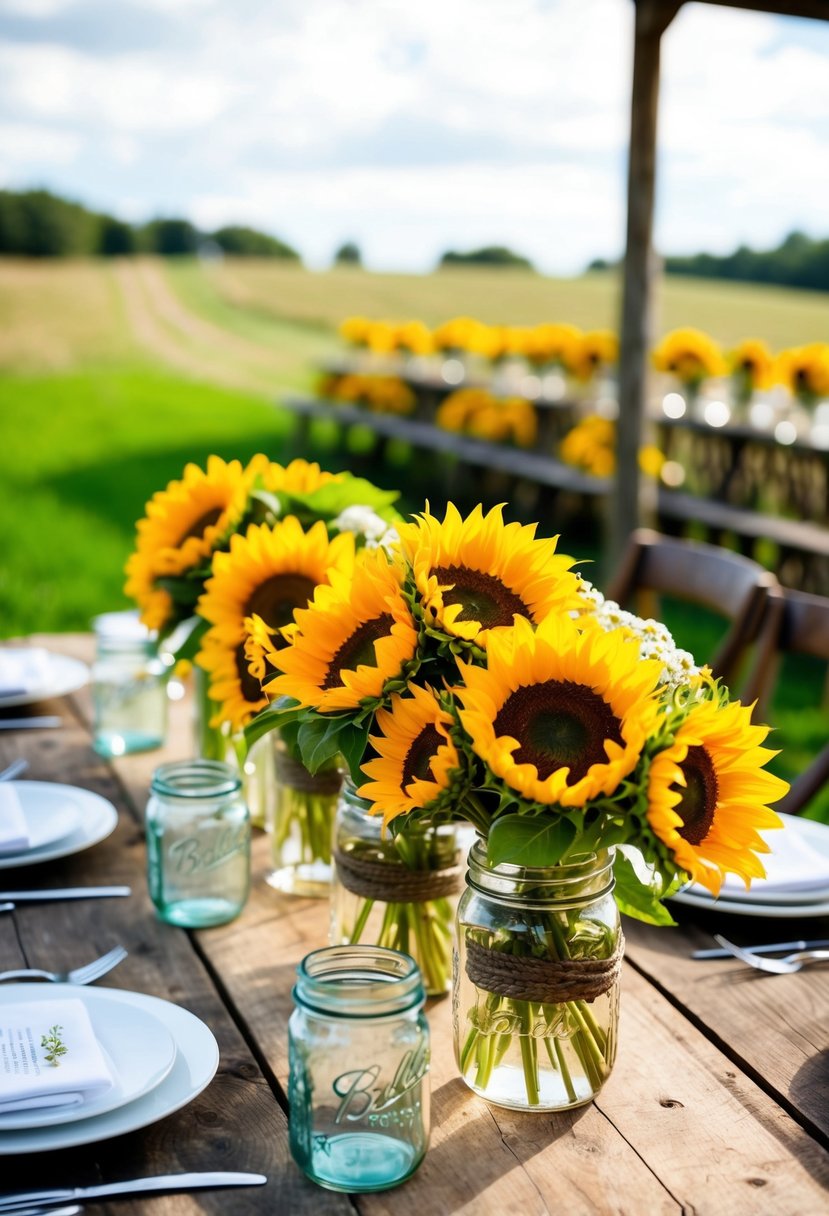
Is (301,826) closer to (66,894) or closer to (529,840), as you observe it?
(66,894)

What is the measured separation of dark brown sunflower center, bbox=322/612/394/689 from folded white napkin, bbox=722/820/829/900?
487 mm

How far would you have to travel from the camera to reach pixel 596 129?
20141 millimetres

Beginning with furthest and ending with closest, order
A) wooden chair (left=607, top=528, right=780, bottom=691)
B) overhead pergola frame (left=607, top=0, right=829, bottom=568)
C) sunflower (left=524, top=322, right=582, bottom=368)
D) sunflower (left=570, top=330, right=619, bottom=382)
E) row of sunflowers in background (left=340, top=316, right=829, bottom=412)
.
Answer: sunflower (left=524, top=322, right=582, bottom=368), sunflower (left=570, top=330, right=619, bottom=382), row of sunflowers in background (left=340, top=316, right=829, bottom=412), overhead pergola frame (left=607, top=0, right=829, bottom=568), wooden chair (left=607, top=528, right=780, bottom=691)

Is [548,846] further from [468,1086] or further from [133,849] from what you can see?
[133,849]

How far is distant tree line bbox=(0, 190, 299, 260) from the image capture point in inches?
818

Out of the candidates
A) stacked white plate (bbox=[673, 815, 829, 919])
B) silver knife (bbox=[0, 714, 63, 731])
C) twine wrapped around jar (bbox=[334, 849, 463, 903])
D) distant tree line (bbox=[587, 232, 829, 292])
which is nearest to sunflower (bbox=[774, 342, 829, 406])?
distant tree line (bbox=[587, 232, 829, 292])

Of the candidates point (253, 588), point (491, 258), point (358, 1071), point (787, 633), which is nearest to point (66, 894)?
point (253, 588)

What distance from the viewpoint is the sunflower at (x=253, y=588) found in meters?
1.21

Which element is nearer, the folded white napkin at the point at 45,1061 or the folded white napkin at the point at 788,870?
the folded white napkin at the point at 45,1061

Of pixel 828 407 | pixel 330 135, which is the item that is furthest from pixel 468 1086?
pixel 330 135

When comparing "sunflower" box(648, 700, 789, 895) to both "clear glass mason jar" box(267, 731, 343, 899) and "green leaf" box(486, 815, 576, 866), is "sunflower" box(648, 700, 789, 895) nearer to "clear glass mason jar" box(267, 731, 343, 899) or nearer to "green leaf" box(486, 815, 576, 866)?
"green leaf" box(486, 815, 576, 866)

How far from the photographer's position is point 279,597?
1.23 m

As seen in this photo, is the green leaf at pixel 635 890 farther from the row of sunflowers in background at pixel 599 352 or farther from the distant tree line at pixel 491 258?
the distant tree line at pixel 491 258

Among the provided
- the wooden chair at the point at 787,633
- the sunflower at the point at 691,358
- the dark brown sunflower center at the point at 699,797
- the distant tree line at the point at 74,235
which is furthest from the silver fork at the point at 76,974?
the distant tree line at the point at 74,235
